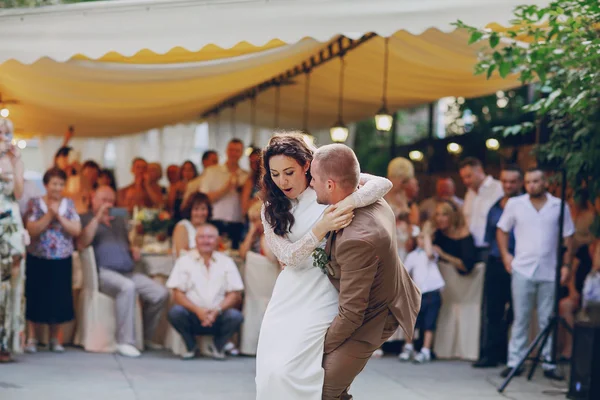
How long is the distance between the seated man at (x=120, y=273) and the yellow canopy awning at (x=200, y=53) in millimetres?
1332

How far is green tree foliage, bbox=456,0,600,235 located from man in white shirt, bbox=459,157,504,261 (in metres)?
1.89

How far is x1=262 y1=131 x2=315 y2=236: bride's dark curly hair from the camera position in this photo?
417 centimetres

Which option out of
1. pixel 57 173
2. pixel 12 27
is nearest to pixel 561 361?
pixel 57 173

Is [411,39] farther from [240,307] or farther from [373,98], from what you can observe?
[373,98]

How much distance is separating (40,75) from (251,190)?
3.02 meters

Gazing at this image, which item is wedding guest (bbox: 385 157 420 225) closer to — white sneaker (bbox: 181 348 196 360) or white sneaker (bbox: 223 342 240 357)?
white sneaker (bbox: 223 342 240 357)

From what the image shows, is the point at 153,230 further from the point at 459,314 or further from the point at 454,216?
the point at 459,314

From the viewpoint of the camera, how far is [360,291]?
12.6 feet

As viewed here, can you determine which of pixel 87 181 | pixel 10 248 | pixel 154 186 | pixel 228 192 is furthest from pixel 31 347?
pixel 154 186

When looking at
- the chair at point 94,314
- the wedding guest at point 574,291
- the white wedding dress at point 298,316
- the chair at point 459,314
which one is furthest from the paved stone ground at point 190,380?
the white wedding dress at point 298,316

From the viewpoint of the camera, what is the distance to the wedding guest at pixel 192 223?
9.28 metres

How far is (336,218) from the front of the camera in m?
3.92

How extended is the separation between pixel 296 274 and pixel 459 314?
5530 mm

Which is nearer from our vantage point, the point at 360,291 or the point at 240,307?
the point at 360,291
